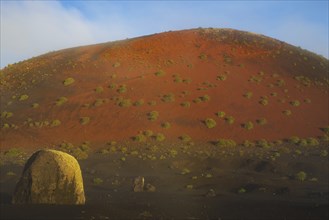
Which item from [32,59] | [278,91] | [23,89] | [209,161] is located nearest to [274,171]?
[209,161]

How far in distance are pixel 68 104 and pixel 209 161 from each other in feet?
59.5

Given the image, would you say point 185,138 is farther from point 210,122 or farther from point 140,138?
point 210,122

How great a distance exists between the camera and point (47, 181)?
18359mm

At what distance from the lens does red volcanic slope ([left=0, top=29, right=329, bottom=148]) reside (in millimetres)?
42281

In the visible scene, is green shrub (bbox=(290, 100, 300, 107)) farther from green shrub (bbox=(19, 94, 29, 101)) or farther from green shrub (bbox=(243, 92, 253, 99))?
green shrub (bbox=(19, 94, 29, 101))

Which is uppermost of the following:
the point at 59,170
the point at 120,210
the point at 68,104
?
the point at 68,104

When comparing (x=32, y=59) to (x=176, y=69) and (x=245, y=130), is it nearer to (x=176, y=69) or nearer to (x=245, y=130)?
(x=176, y=69)

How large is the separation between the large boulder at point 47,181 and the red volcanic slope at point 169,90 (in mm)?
20464

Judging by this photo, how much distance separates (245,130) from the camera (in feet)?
141

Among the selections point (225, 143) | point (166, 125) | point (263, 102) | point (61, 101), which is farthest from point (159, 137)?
point (263, 102)

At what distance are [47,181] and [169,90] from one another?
103ft

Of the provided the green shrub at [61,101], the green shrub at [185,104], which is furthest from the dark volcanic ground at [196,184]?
the green shrub at [61,101]

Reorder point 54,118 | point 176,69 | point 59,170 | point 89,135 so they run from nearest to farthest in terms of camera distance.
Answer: point 59,170 → point 89,135 → point 54,118 → point 176,69

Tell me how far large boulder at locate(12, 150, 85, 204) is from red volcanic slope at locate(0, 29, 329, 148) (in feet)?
67.1
